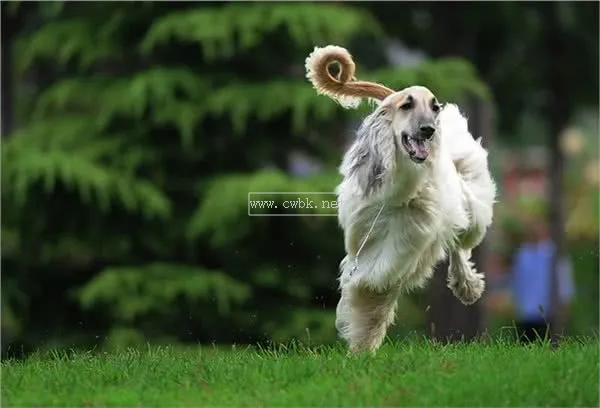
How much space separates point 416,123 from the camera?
756 centimetres

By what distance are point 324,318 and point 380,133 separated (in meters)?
6.84

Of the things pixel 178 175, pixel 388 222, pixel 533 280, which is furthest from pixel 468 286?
pixel 533 280

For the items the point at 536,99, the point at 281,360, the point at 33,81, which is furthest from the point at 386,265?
the point at 33,81

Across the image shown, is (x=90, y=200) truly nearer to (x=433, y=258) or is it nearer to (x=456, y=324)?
(x=456, y=324)

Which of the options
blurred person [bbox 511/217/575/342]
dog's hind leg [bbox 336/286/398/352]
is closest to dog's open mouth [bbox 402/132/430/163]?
dog's hind leg [bbox 336/286/398/352]

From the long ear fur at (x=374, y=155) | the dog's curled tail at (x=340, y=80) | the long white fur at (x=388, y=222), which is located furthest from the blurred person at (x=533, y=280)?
the long ear fur at (x=374, y=155)

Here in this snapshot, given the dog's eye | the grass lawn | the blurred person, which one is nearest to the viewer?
the grass lawn

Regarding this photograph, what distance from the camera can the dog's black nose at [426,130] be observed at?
24.7 ft

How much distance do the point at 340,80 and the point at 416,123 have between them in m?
0.86

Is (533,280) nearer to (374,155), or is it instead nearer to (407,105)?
(374,155)

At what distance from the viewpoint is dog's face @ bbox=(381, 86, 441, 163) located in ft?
24.8

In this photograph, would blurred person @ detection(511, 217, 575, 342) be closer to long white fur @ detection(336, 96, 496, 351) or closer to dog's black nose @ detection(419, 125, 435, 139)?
long white fur @ detection(336, 96, 496, 351)

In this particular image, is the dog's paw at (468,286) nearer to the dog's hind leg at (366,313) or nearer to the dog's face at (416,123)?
the dog's hind leg at (366,313)

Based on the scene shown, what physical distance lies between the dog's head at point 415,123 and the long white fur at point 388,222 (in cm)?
4
